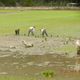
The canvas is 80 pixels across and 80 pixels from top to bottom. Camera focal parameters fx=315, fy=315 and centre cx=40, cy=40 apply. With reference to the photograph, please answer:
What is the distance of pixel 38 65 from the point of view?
13383 millimetres

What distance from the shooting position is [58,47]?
59.3 ft

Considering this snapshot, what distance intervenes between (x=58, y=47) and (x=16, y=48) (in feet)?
7.92

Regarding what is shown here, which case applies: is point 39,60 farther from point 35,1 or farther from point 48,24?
point 35,1

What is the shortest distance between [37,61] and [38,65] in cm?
94

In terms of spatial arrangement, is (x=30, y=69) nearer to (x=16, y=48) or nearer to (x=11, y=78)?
(x=11, y=78)

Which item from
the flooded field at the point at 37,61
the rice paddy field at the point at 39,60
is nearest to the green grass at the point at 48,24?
the rice paddy field at the point at 39,60

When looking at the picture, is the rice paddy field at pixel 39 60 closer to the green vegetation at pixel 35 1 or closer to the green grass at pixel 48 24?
the green grass at pixel 48 24

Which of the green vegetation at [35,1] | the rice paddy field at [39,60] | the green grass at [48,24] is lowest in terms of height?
the green vegetation at [35,1]

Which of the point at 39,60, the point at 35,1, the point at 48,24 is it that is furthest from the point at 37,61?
the point at 35,1

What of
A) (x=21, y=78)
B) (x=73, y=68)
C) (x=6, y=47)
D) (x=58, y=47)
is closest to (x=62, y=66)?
(x=73, y=68)

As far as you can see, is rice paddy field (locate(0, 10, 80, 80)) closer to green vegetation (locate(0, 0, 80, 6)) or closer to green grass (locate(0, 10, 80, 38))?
green grass (locate(0, 10, 80, 38))

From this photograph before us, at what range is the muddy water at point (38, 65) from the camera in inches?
462

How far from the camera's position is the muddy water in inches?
462

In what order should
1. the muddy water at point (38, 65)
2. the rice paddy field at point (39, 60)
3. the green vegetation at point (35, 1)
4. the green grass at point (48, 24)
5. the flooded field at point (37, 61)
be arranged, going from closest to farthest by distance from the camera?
the rice paddy field at point (39, 60)
the muddy water at point (38, 65)
the flooded field at point (37, 61)
the green grass at point (48, 24)
the green vegetation at point (35, 1)
